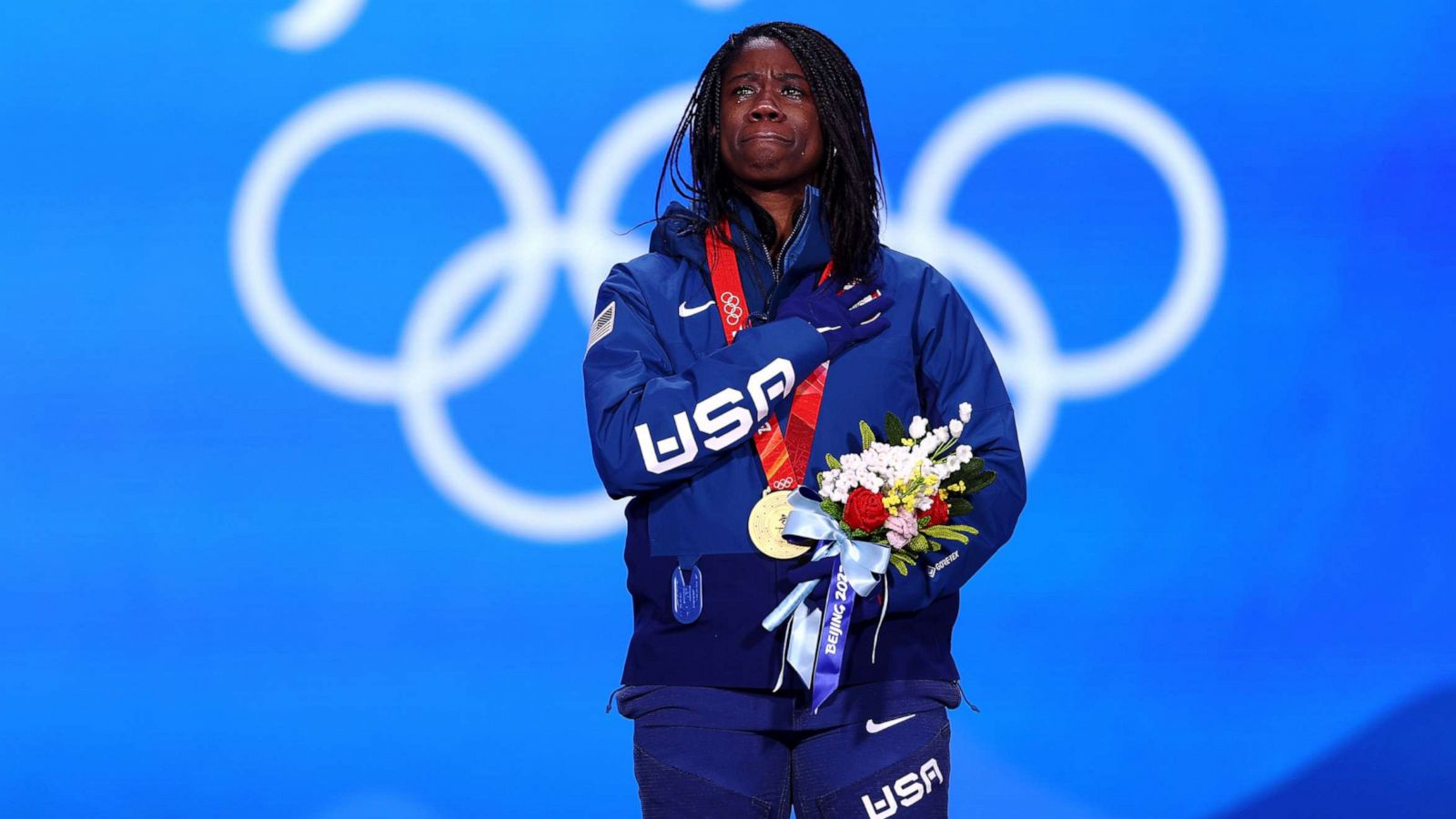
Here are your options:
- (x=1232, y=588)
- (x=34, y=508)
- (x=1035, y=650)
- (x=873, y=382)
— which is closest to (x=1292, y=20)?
(x=1232, y=588)

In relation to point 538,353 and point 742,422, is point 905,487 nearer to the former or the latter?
point 742,422

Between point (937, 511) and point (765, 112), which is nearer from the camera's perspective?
point (937, 511)

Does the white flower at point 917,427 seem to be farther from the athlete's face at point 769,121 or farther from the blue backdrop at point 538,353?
the blue backdrop at point 538,353

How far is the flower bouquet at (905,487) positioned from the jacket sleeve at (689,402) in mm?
131

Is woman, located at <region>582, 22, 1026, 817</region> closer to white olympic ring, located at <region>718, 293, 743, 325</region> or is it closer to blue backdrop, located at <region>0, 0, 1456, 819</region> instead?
white olympic ring, located at <region>718, 293, 743, 325</region>

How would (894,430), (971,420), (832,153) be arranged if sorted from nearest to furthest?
(894,430)
(971,420)
(832,153)

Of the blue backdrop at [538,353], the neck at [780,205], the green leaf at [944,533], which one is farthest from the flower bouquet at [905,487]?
the blue backdrop at [538,353]

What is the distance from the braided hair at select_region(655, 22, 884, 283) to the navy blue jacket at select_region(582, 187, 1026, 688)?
1.3 inches

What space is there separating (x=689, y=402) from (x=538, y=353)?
2.03 metres

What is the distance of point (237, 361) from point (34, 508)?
24.9 inches

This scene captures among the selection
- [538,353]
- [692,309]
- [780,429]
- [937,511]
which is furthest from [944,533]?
[538,353]

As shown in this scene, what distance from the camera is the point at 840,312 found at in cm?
249

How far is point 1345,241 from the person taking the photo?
4.38 m

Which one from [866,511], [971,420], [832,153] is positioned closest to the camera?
[866,511]
